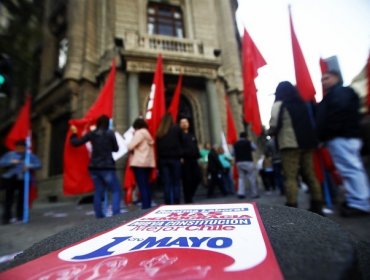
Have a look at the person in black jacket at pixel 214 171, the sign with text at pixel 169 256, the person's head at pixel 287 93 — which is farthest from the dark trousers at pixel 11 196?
the person's head at pixel 287 93

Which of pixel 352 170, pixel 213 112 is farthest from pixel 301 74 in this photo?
pixel 213 112

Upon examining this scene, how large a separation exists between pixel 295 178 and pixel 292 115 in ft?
2.66

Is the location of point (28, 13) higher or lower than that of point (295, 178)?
higher

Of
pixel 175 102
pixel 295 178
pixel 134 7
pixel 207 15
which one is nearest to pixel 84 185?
pixel 175 102

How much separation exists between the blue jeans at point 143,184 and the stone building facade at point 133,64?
4958mm

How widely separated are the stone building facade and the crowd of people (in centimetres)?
470

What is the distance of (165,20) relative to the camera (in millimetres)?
11367

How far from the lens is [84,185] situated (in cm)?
477

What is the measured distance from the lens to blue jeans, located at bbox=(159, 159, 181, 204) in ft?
14.2

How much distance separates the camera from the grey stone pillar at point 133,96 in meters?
8.92

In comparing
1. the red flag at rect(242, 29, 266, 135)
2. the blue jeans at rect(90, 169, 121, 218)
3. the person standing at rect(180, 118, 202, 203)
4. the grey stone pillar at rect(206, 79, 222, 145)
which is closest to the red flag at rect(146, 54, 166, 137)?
the person standing at rect(180, 118, 202, 203)

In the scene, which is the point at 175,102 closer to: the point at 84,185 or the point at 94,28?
the point at 84,185

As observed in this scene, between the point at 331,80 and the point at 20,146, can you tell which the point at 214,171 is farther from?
the point at 20,146

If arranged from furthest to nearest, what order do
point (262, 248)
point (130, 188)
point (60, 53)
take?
1. point (60, 53)
2. point (130, 188)
3. point (262, 248)
